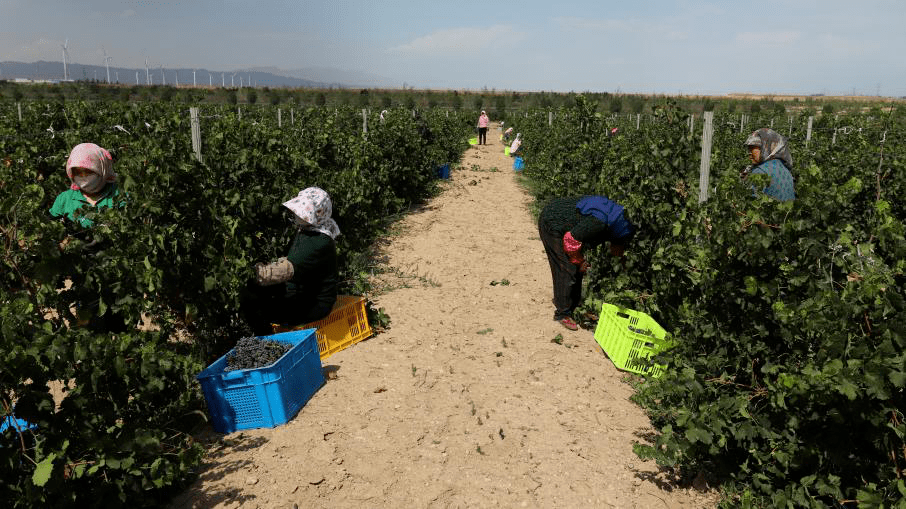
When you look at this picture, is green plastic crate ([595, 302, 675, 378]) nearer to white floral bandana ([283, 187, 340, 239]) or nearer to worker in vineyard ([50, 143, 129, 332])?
white floral bandana ([283, 187, 340, 239])

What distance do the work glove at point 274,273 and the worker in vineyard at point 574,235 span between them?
7.41 feet

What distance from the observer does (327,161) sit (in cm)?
800

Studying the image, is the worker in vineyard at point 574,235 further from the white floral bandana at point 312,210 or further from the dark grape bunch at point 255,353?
the dark grape bunch at point 255,353

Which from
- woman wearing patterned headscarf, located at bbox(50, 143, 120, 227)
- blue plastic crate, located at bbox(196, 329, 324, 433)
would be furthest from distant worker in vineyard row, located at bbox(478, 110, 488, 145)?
blue plastic crate, located at bbox(196, 329, 324, 433)

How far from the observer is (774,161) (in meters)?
4.59

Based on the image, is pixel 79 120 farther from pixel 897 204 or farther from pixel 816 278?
pixel 897 204

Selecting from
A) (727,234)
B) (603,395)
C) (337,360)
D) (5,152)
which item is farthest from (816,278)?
(5,152)

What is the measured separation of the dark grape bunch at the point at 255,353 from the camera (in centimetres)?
369

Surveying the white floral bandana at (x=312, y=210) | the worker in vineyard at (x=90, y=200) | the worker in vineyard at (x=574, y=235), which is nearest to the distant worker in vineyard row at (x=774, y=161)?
the worker in vineyard at (x=574, y=235)

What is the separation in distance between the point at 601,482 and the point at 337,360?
7.47 feet

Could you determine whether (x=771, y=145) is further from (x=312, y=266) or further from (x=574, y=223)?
(x=312, y=266)

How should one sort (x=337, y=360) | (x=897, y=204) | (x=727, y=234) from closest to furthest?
(x=727, y=234) < (x=337, y=360) < (x=897, y=204)

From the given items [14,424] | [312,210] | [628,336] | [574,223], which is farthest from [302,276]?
[628,336]

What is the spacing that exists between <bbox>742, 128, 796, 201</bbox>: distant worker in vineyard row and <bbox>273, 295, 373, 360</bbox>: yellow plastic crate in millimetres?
3200
